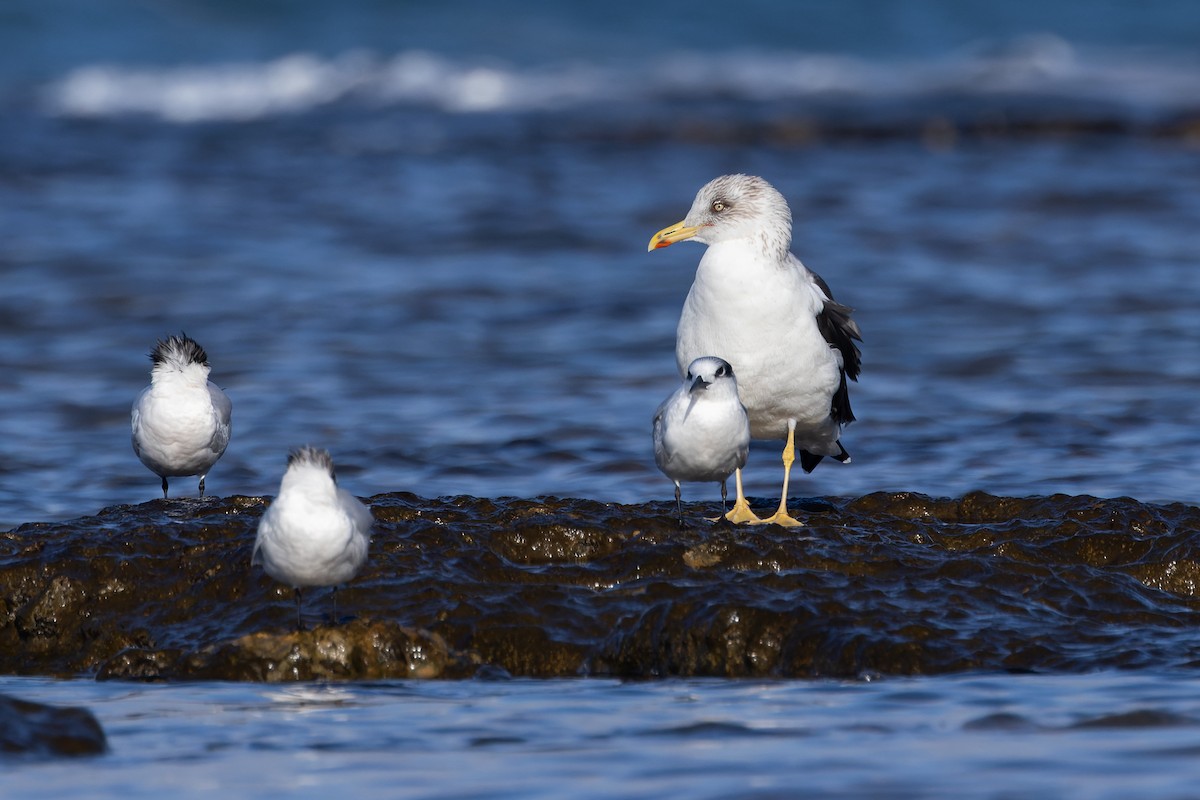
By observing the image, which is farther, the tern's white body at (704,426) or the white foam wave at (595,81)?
the white foam wave at (595,81)

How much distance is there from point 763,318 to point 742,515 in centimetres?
88

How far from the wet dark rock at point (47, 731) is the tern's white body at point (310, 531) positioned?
0.92 meters

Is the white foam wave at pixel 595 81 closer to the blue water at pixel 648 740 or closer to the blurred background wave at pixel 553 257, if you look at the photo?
the blurred background wave at pixel 553 257

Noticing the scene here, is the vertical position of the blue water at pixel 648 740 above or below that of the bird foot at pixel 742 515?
below

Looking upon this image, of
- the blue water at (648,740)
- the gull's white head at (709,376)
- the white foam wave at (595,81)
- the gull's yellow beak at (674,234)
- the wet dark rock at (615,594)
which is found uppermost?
the white foam wave at (595,81)

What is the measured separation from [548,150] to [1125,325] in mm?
12580

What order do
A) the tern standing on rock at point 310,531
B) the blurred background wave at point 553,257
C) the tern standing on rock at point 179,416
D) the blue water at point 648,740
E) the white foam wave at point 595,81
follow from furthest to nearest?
the white foam wave at point 595,81, the blurred background wave at point 553,257, the tern standing on rock at point 179,416, the tern standing on rock at point 310,531, the blue water at point 648,740

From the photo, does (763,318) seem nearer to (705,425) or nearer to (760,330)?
(760,330)

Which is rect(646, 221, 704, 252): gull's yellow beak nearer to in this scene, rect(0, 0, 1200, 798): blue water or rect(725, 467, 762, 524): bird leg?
rect(725, 467, 762, 524): bird leg

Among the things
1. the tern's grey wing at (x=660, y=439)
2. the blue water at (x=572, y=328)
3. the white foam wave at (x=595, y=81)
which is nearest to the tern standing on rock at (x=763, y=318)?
the tern's grey wing at (x=660, y=439)

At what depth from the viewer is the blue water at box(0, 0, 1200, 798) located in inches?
196

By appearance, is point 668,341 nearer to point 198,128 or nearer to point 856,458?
point 856,458

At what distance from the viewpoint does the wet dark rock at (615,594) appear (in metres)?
5.97

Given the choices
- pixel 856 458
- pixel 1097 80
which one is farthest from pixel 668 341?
pixel 1097 80
